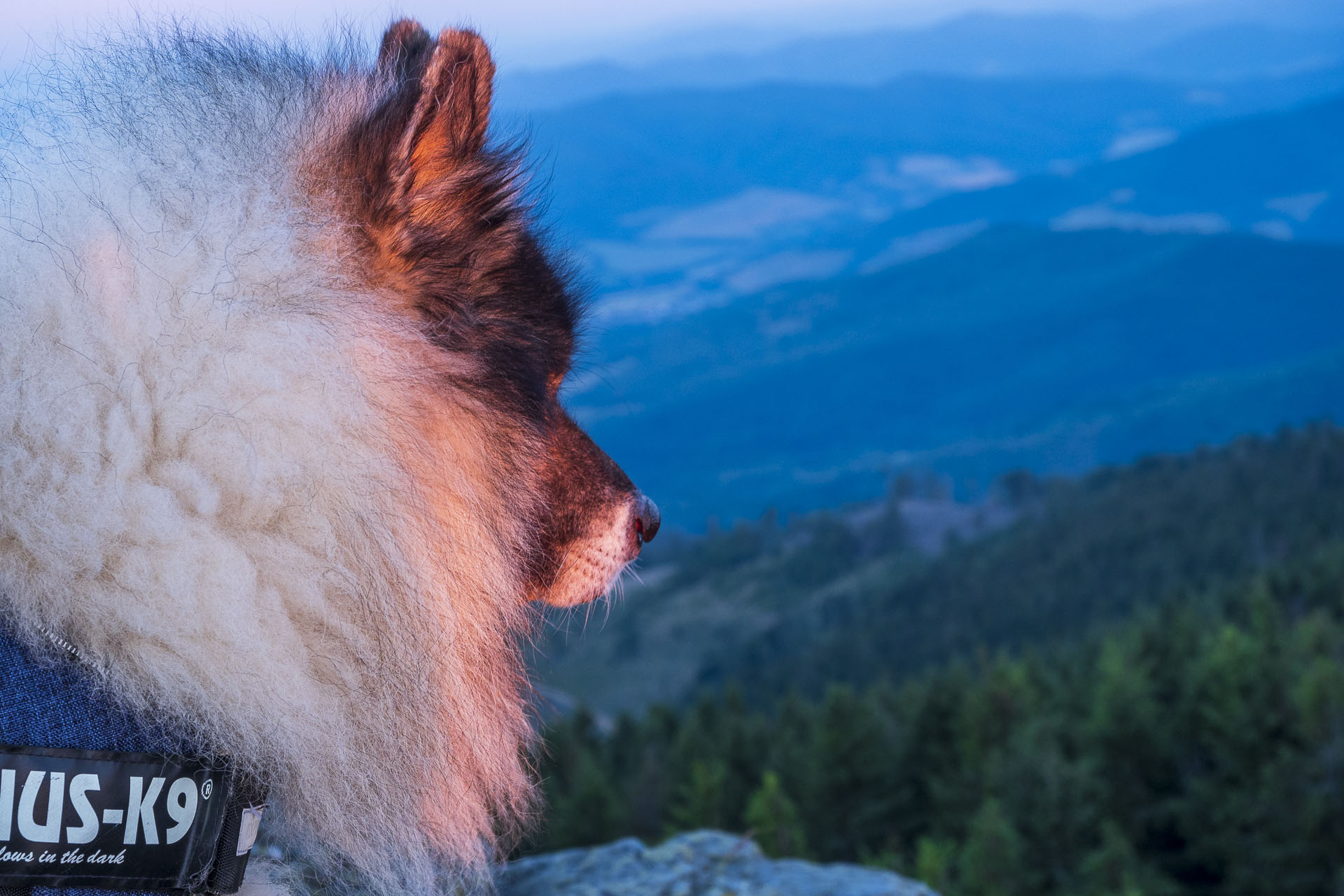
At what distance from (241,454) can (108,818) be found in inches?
32.3

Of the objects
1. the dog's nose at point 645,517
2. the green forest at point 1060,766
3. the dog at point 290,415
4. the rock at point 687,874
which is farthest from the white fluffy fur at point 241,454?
the green forest at point 1060,766

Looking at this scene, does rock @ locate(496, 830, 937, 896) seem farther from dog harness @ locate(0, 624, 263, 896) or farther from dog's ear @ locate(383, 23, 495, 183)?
dog's ear @ locate(383, 23, 495, 183)

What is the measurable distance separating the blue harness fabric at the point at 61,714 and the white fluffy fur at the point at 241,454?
0.19ft

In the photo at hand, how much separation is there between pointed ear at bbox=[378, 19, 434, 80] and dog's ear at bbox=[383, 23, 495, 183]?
0.50 feet

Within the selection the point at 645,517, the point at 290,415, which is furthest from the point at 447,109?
the point at 645,517

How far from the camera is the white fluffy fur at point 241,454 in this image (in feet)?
8.00

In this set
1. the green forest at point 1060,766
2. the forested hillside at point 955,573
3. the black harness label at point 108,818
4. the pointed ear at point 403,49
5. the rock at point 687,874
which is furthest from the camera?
the forested hillside at point 955,573

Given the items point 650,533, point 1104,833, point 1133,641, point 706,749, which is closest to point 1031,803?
point 1104,833

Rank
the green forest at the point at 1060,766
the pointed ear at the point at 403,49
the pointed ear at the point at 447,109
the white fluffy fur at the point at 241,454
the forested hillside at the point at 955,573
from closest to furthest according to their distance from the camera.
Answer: the white fluffy fur at the point at 241,454, the pointed ear at the point at 447,109, the pointed ear at the point at 403,49, the green forest at the point at 1060,766, the forested hillside at the point at 955,573

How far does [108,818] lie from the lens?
2.34 m

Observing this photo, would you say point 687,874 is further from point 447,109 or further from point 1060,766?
point 1060,766

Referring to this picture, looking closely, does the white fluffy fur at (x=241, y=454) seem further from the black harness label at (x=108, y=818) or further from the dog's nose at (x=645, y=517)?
the dog's nose at (x=645, y=517)

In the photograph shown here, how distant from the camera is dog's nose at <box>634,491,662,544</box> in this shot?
11.8ft

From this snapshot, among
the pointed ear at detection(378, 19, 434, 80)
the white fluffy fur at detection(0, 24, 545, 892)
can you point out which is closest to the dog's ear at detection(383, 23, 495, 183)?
the pointed ear at detection(378, 19, 434, 80)
